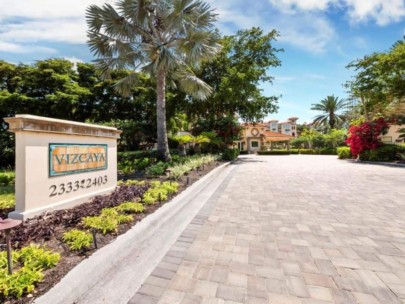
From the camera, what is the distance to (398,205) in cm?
554

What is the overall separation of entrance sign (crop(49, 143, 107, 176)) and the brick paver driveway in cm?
270

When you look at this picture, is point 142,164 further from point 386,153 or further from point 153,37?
point 386,153

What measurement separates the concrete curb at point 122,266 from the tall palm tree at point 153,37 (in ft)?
20.3

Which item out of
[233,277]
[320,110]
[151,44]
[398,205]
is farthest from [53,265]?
[320,110]

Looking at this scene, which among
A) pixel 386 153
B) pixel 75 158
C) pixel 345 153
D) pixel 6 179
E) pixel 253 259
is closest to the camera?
pixel 253 259

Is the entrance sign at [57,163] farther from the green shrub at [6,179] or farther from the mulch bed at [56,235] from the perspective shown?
the green shrub at [6,179]

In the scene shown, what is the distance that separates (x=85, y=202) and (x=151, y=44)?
7918 millimetres

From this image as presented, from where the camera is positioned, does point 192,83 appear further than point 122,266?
Yes

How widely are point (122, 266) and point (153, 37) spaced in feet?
32.6

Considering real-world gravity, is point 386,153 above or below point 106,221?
above

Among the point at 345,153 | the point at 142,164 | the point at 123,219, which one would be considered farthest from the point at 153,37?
the point at 345,153

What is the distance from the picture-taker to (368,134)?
57.6ft

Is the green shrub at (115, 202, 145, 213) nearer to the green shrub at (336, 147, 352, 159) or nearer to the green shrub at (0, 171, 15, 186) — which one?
the green shrub at (0, 171, 15, 186)

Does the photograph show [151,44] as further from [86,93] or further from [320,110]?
[320,110]
